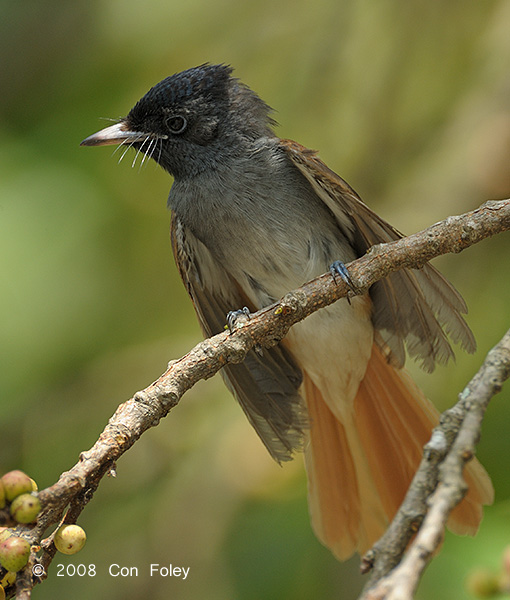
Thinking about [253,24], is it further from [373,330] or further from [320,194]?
[373,330]

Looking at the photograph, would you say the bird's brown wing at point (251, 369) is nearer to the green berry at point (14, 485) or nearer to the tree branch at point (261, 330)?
the tree branch at point (261, 330)

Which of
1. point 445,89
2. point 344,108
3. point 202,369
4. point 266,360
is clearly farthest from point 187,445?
point 445,89

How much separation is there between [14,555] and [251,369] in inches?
88.4

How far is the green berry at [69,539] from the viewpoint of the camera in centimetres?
157

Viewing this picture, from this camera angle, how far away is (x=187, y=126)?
144 inches

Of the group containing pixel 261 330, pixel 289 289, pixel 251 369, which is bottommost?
pixel 251 369

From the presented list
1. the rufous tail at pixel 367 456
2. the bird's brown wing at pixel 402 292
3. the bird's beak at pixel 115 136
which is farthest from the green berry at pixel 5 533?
the bird's beak at pixel 115 136

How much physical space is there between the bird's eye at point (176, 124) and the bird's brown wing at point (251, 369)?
440 millimetres

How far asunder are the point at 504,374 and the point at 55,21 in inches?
157

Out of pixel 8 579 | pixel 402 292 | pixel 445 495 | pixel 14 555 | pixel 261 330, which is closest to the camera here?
pixel 445 495

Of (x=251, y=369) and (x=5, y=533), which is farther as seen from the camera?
(x=251, y=369)

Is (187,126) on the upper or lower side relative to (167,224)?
upper

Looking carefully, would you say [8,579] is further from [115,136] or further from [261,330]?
[115,136]

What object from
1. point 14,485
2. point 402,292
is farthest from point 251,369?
point 14,485
